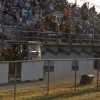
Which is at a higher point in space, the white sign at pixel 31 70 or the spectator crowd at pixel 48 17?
the spectator crowd at pixel 48 17

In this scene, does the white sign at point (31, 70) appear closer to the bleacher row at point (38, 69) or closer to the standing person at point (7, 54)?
the bleacher row at point (38, 69)

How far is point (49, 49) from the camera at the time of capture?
27.2 meters

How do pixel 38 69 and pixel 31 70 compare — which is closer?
pixel 31 70

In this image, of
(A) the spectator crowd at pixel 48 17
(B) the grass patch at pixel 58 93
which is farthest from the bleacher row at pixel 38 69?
(A) the spectator crowd at pixel 48 17

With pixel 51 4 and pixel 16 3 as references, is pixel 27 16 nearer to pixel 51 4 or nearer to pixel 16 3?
pixel 16 3

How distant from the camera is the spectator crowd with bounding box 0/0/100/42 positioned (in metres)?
26.6

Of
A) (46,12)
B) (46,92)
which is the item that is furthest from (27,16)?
(46,92)

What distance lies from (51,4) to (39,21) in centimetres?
468

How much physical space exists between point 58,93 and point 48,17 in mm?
13500

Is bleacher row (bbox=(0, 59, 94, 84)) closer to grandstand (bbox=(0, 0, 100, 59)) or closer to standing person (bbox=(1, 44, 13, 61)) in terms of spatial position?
standing person (bbox=(1, 44, 13, 61))

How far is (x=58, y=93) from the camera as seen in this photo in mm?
14453

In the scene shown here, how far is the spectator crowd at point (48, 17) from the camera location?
87.1 ft

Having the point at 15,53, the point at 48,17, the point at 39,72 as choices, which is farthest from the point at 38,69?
the point at 48,17

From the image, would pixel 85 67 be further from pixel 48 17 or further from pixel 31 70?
pixel 48 17
